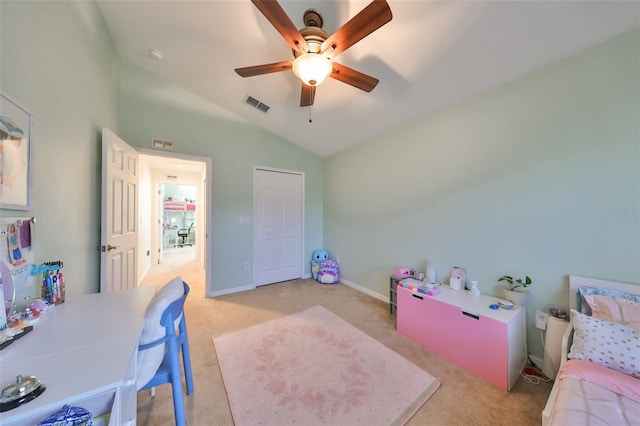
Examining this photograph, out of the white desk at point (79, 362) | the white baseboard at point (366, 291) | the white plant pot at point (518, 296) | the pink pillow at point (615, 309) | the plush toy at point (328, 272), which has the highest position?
the white desk at point (79, 362)

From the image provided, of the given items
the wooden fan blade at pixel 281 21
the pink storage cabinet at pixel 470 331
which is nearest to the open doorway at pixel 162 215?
the wooden fan blade at pixel 281 21

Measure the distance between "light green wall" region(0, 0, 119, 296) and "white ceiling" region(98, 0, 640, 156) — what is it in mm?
589

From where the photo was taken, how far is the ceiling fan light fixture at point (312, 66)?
1.47 metres

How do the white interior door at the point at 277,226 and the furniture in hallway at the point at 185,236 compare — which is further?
the furniture in hallway at the point at 185,236

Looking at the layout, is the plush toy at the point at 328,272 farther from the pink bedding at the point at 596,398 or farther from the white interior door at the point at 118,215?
the pink bedding at the point at 596,398

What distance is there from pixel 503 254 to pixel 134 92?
4.41m

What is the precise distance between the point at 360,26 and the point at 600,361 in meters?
2.28

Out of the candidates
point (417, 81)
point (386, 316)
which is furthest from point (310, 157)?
point (386, 316)

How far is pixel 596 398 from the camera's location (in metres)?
0.97

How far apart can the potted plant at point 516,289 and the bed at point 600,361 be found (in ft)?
0.82

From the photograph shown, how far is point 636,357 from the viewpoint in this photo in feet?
3.61

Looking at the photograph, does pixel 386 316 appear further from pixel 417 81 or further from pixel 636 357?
pixel 417 81

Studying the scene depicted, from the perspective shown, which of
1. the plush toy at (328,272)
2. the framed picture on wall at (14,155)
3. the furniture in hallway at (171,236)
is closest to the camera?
the framed picture on wall at (14,155)

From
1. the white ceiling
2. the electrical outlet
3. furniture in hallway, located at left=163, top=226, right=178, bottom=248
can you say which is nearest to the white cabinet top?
the electrical outlet
